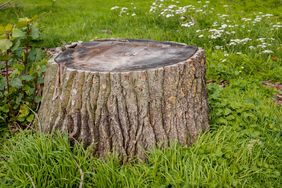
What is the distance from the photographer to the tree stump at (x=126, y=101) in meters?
Result: 3.19

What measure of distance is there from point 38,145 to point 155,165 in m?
0.95

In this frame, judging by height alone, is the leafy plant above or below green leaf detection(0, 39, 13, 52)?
below

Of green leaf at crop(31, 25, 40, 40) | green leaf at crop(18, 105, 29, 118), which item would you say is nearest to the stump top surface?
green leaf at crop(31, 25, 40, 40)

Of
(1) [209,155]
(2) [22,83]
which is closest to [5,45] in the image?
(2) [22,83]

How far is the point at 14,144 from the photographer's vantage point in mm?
3615

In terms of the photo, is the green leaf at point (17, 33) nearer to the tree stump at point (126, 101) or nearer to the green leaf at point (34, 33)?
the green leaf at point (34, 33)

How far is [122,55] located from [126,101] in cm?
64

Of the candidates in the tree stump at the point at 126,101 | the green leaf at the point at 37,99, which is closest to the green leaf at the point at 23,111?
the green leaf at the point at 37,99

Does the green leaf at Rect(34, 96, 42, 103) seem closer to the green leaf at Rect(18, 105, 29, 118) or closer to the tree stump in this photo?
the green leaf at Rect(18, 105, 29, 118)

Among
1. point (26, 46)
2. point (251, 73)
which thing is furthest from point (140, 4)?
point (26, 46)

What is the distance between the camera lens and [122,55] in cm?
369

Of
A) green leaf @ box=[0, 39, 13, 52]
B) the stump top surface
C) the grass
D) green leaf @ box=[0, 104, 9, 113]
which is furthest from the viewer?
→ green leaf @ box=[0, 104, 9, 113]

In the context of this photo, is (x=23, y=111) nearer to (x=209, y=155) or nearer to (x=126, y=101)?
(x=126, y=101)

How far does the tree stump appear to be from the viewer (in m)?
3.19
